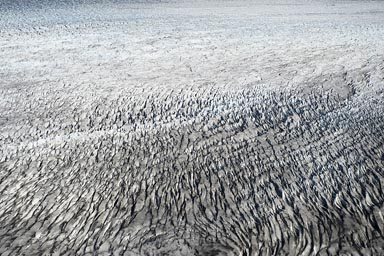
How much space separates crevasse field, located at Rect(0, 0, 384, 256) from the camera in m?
0.62

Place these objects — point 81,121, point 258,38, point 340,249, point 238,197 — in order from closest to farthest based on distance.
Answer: point 340,249, point 238,197, point 81,121, point 258,38

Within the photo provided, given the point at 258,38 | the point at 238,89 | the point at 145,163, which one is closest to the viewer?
the point at 145,163

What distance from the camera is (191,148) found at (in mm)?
898

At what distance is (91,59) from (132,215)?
1.11 metres

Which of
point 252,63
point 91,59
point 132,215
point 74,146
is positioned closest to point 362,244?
point 132,215

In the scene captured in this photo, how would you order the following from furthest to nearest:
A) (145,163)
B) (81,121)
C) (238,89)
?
(238,89), (81,121), (145,163)

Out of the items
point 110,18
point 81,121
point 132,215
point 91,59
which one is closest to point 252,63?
point 91,59

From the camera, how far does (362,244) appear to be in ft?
1.94

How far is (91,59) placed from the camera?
1645 millimetres

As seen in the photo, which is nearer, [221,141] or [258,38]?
[221,141]

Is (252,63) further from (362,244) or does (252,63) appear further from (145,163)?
(362,244)

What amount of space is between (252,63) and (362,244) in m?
1.08

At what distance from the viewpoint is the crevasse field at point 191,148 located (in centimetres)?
62

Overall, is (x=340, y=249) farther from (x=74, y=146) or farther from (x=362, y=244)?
(x=74, y=146)
